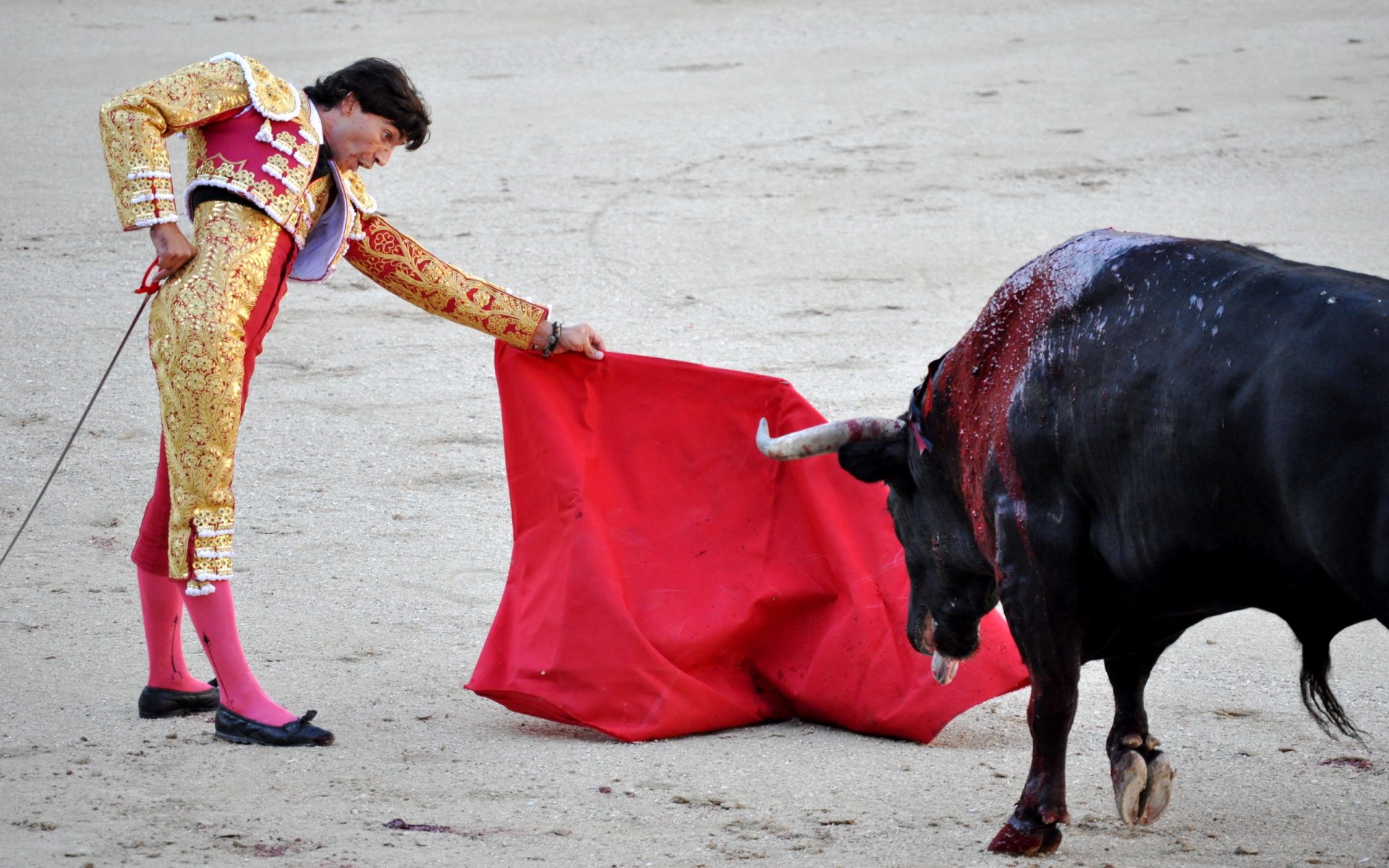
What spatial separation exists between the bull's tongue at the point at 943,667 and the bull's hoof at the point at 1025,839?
608 millimetres

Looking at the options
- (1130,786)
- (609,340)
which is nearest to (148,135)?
(1130,786)

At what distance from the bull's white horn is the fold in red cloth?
0.46 metres

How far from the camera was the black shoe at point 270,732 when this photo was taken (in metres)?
3.62

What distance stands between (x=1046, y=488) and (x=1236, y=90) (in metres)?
7.72

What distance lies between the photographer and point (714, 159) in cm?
915

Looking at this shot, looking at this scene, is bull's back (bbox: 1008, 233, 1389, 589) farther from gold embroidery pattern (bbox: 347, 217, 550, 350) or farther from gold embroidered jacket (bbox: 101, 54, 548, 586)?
gold embroidered jacket (bbox: 101, 54, 548, 586)

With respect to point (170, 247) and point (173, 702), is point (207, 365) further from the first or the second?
point (173, 702)

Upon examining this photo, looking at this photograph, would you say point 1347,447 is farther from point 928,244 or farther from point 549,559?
point 928,244

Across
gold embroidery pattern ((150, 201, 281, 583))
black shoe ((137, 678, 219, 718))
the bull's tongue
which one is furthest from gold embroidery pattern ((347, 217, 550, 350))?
the bull's tongue

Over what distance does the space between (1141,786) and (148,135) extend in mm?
2280

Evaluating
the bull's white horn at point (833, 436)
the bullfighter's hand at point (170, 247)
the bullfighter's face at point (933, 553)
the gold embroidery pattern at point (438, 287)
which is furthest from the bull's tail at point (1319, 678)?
the bullfighter's hand at point (170, 247)

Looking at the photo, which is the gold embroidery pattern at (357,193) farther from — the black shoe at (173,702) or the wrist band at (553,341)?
the black shoe at (173,702)

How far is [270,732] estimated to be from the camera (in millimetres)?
3625

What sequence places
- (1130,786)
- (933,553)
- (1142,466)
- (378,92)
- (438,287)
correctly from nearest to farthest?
(1142,466) < (1130,786) < (933,553) < (378,92) < (438,287)
